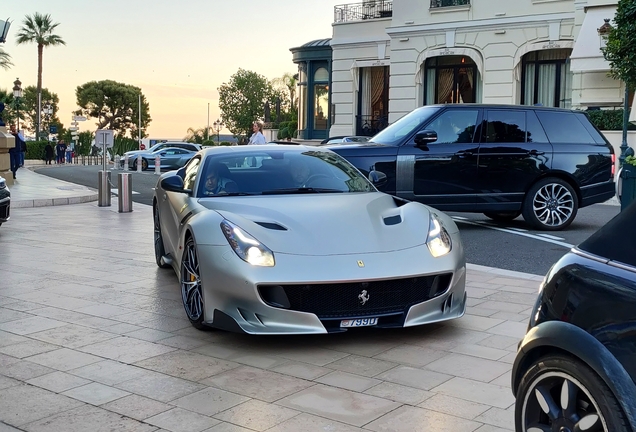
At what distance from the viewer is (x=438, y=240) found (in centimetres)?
587

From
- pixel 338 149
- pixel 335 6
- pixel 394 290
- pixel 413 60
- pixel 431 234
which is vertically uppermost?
pixel 335 6

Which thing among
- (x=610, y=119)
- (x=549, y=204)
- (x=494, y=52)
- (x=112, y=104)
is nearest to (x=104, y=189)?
(x=549, y=204)

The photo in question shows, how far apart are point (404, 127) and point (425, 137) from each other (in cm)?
72

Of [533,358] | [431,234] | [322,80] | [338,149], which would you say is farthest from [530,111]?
[322,80]

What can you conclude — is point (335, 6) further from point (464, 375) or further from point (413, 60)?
point (464, 375)

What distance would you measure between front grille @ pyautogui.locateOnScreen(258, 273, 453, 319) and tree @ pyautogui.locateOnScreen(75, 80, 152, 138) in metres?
103

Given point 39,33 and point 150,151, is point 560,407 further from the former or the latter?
point 39,33

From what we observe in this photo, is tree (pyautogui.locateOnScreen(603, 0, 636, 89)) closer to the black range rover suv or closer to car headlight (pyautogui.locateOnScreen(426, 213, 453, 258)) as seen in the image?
the black range rover suv

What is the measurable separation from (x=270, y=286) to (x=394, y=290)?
0.86 metres

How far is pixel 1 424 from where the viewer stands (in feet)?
13.4

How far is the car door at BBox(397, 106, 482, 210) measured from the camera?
38.6ft

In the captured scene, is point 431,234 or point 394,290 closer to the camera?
point 394,290

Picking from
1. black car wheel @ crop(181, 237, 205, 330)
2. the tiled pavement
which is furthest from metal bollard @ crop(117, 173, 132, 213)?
black car wheel @ crop(181, 237, 205, 330)

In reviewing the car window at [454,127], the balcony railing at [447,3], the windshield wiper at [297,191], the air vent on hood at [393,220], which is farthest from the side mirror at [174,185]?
the balcony railing at [447,3]
